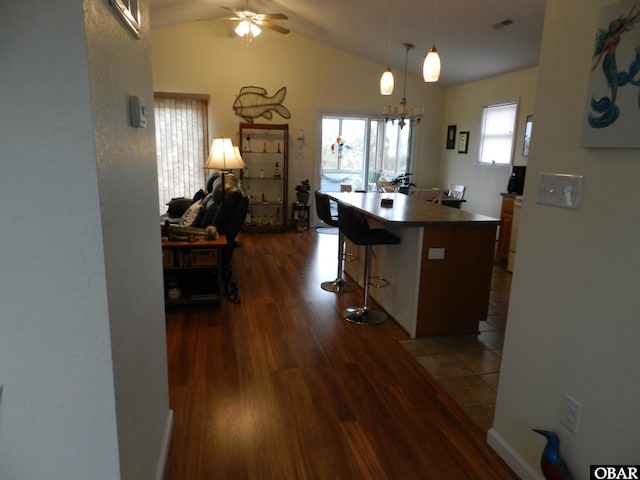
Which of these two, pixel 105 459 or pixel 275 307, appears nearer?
pixel 105 459

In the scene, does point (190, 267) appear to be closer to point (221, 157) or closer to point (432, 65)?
point (221, 157)

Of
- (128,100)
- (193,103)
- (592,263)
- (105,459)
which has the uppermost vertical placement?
(193,103)

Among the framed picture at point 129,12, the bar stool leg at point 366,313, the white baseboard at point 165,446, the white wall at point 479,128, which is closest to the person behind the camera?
the framed picture at point 129,12

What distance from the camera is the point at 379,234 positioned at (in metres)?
3.36

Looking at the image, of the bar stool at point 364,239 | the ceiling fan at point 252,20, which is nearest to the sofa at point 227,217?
the bar stool at point 364,239

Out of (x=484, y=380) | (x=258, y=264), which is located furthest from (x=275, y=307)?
(x=484, y=380)

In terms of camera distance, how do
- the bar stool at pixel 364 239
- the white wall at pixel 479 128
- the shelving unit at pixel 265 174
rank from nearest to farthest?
the bar stool at pixel 364 239 < the white wall at pixel 479 128 < the shelving unit at pixel 265 174

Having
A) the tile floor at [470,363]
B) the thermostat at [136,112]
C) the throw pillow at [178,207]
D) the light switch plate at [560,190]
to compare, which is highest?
the thermostat at [136,112]

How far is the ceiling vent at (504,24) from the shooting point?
4.35 meters

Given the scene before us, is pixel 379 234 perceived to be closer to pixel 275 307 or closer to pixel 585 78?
pixel 275 307

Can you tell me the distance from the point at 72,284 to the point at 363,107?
7.10 m

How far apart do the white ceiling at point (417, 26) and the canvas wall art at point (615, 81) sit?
3.13 metres

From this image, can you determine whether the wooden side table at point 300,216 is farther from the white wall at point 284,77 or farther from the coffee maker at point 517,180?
the coffee maker at point 517,180

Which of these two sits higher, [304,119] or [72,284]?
[304,119]
